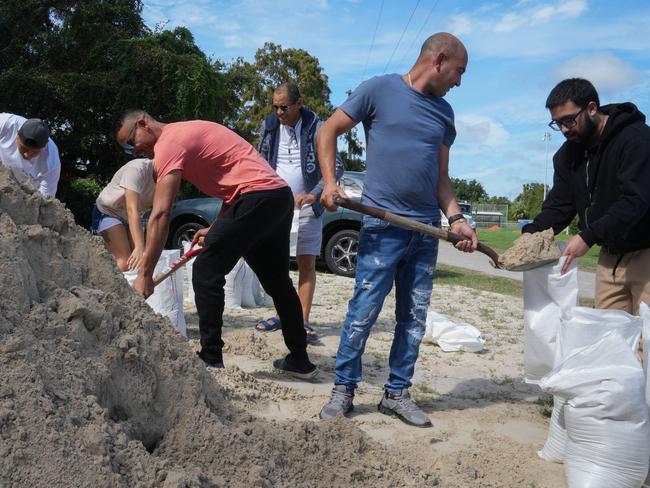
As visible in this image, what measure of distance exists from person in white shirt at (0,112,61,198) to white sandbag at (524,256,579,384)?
3.19 m

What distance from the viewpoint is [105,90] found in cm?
1568

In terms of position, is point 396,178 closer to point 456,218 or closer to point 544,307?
point 456,218

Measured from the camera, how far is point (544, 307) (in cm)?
350

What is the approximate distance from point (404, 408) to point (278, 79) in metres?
30.2

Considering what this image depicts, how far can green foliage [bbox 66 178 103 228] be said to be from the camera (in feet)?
51.8

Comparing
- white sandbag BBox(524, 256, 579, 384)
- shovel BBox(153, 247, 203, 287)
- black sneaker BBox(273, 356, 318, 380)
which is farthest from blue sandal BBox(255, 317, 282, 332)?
white sandbag BBox(524, 256, 579, 384)

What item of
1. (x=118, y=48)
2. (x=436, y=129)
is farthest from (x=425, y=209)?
(x=118, y=48)

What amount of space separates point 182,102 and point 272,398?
1318 centimetres

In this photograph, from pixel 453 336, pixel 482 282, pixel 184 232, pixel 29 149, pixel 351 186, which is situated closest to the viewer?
pixel 29 149

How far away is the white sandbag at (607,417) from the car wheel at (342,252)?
7.33 meters

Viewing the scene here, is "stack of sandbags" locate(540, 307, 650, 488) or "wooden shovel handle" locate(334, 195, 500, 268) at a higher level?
"wooden shovel handle" locate(334, 195, 500, 268)

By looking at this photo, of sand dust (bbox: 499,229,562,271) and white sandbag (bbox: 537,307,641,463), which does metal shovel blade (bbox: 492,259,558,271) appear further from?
white sandbag (bbox: 537,307,641,463)

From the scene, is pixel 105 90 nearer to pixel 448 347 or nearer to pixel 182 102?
pixel 182 102

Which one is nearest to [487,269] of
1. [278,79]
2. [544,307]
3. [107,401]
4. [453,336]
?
[453,336]
